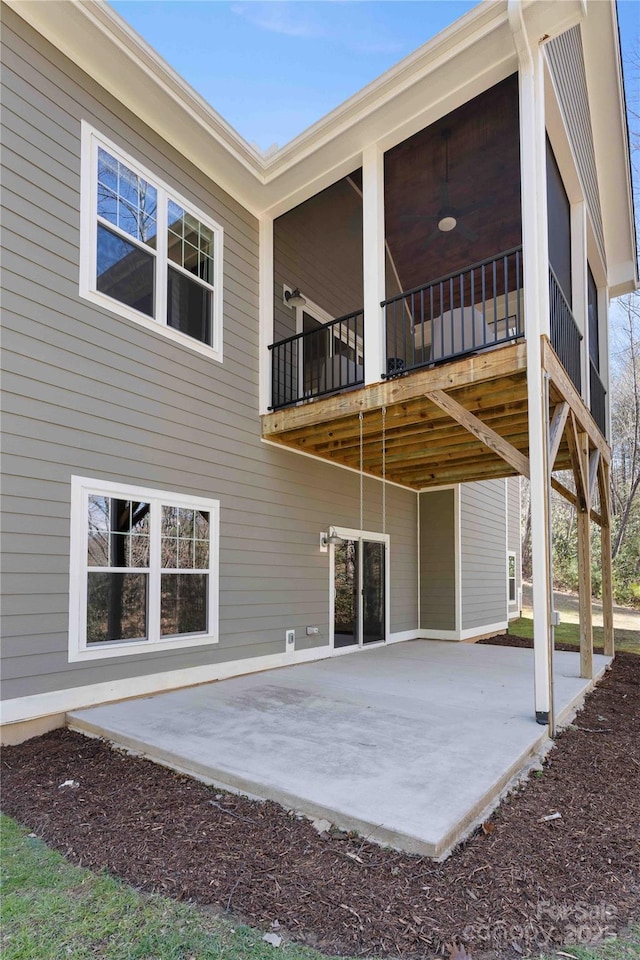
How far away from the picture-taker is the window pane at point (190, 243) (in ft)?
18.6

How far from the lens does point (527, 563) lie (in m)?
22.8

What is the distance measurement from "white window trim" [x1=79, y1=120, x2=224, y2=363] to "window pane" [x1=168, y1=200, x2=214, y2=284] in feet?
0.20

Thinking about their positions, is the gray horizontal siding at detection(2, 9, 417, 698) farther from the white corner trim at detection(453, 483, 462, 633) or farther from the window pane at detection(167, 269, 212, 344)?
the white corner trim at detection(453, 483, 462, 633)

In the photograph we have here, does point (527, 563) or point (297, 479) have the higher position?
point (297, 479)

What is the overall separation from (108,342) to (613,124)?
762cm

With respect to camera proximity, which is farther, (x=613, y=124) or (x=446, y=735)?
(x=613, y=124)

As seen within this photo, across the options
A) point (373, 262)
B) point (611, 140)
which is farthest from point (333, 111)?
point (611, 140)

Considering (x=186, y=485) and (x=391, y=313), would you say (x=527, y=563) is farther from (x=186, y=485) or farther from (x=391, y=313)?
(x=186, y=485)

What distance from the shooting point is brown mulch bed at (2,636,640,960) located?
2094mm

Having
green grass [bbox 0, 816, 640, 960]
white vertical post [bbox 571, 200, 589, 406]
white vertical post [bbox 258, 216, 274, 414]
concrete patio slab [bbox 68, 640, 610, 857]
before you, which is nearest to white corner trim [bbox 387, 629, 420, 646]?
concrete patio slab [bbox 68, 640, 610, 857]

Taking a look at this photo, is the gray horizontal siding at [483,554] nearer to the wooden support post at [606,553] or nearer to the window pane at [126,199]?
the wooden support post at [606,553]

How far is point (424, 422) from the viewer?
21.7 ft

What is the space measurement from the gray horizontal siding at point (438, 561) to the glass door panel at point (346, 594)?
228 cm

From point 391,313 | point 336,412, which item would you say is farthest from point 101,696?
point 391,313
